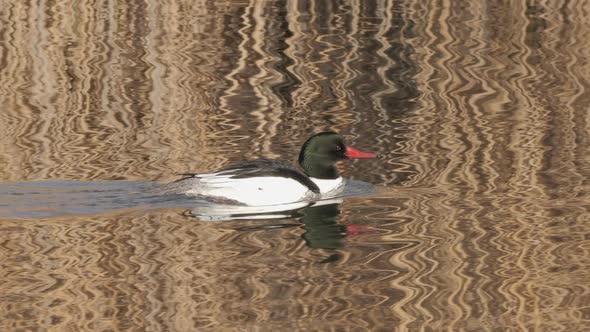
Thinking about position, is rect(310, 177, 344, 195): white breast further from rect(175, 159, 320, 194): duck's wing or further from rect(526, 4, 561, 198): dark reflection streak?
rect(526, 4, 561, 198): dark reflection streak

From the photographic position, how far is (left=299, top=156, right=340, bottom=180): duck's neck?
434 inches

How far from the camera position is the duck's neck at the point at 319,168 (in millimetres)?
11031

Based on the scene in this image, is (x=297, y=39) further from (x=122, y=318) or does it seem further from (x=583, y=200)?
(x=122, y=318)

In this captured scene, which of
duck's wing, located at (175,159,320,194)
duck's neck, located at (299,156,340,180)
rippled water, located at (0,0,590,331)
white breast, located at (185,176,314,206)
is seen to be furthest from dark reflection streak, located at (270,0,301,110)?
duck's wing, located at (175,159,320,194)

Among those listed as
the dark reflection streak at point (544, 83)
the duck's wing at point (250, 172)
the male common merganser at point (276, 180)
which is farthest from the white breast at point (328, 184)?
the dark reflection streak at point (544, 83)

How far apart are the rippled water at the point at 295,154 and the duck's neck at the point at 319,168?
343 millimetres

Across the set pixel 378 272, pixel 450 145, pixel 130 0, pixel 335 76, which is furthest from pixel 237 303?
→ pixel 130 0

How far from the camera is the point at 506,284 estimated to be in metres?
8.05

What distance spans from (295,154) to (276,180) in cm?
134

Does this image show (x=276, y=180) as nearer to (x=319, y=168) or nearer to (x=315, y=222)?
(x=315, y=222)

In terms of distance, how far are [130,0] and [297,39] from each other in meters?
2.32

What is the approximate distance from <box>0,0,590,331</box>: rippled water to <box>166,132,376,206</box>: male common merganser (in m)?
0.21

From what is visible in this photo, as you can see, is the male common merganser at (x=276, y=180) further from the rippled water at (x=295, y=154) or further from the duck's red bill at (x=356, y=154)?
the rippled water at (x=295, y=154)

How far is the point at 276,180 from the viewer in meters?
10.4
